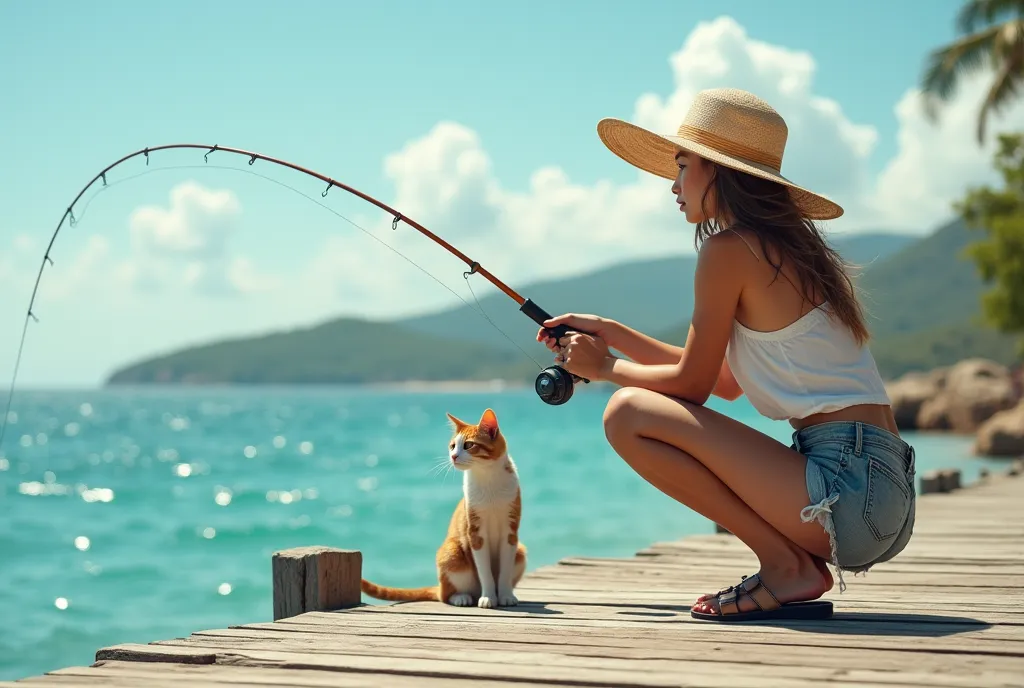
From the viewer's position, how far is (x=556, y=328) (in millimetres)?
3775

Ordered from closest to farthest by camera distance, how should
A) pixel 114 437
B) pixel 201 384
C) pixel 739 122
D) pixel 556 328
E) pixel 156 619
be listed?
pixel 739 122 < pixel 556 328 < pixel 156 619 < pixel 114 437 < pixel 201 384

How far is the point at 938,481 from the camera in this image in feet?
29.3

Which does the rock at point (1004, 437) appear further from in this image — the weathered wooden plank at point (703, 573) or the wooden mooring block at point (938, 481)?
the weathered wooden plank at point (703, 573)

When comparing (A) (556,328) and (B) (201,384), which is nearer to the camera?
(A) (556,328)

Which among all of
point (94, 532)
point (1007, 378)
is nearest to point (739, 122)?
point (94, 532)

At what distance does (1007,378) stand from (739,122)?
26.8 m

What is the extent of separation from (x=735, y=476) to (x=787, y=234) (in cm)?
77

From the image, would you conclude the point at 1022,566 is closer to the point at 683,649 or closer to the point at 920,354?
the point at 683,649

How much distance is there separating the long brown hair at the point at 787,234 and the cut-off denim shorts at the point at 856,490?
0.32m

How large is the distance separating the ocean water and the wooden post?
0.67 meters

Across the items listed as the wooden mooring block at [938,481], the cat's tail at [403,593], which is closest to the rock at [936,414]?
the wooden mooring block at [938,481]

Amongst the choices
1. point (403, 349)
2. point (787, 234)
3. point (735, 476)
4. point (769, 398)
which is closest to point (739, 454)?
point (735, 476)

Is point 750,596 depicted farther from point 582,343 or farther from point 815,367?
point 582,343

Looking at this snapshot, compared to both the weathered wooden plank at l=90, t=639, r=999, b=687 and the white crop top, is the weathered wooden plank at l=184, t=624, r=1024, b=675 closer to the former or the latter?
the weathered wooden plank at l=90, t=639, r=999, b=687
